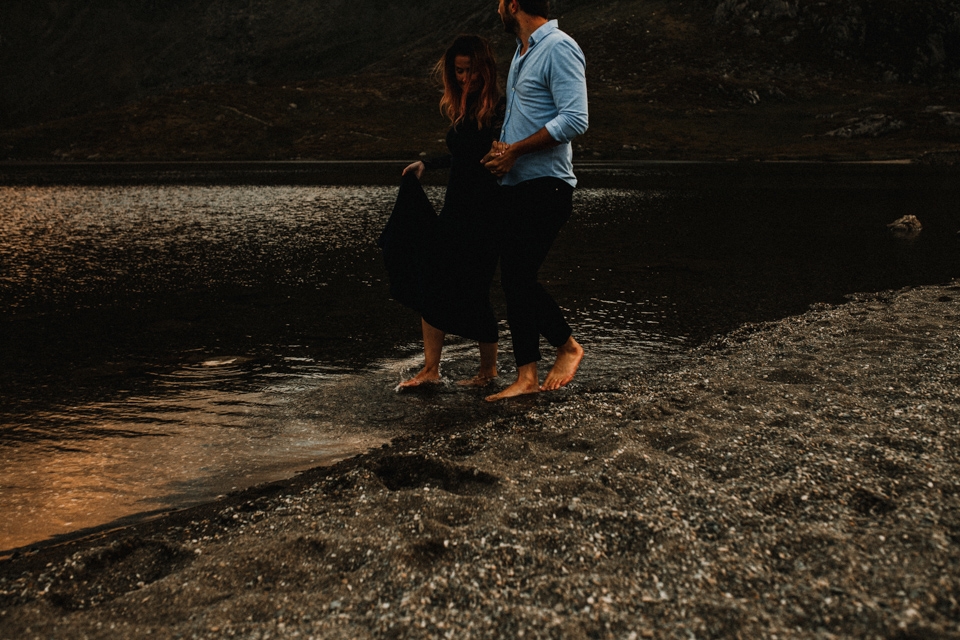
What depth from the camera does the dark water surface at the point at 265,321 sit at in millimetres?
4508

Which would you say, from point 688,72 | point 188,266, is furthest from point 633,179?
point 688,72

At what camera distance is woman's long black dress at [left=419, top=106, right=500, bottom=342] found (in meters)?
5.20

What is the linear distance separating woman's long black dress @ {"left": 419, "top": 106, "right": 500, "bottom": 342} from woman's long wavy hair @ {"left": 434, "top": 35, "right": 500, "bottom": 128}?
3.2 inches

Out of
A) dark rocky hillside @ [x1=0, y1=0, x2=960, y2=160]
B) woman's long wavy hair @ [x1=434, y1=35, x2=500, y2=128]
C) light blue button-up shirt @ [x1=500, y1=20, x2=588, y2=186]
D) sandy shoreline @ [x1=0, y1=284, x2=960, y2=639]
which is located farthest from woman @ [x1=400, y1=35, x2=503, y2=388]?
dark rocky hillside @ [x1=0, y1=0, x2=960, y2=160]

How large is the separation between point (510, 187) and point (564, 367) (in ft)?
4.80

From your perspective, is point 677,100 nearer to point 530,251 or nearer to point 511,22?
point 511,22

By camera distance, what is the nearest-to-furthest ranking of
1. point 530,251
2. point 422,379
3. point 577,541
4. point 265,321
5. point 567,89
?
point 577,541 < point 567,89 < point 530,251 < point 422,379 < point 265,321

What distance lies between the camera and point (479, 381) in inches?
231

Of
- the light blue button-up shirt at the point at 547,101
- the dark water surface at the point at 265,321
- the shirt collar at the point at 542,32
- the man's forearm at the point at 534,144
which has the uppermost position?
the shirt collar at the point at 542,32

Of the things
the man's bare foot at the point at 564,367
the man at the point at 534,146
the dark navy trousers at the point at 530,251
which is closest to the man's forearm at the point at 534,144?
the man at the point at 534,146

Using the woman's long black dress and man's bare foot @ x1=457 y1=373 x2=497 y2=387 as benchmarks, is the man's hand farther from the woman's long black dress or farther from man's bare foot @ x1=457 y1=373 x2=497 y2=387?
man's bare foot @ x1=457 y1=373 x2=497 y2=387

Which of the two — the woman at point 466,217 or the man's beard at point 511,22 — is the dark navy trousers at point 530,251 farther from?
the man's beard at point 511,22

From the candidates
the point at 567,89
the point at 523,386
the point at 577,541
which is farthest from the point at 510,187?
the point at 577,541

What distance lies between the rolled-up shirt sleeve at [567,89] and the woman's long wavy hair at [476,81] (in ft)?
1.52
